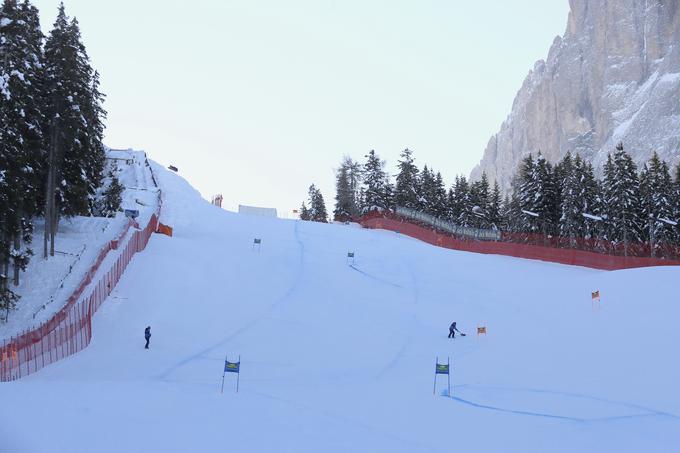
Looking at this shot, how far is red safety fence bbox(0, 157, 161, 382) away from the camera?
19953 millimetres

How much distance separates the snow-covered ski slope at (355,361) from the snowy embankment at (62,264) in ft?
8.88

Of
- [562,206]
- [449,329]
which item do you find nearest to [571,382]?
[449,329]

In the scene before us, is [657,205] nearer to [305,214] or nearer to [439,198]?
[439,198]

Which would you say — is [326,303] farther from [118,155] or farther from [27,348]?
[118,155]

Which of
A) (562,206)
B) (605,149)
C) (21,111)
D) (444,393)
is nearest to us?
(444,393)

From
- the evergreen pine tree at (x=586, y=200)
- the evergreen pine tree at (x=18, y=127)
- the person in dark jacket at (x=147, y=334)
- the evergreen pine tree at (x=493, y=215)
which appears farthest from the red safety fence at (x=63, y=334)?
the evergreen pine tree at (x=493, y=215)

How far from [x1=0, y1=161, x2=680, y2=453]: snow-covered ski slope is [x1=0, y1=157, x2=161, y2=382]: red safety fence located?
575 mm

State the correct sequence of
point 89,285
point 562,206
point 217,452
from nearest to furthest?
1. point 217,452
2. point 89,285
3. point 562,206

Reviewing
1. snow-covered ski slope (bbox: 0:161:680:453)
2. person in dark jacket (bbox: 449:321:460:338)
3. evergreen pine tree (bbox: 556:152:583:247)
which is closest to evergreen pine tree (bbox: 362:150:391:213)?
evergreen pine tree (bbox: 556:152:583:247)

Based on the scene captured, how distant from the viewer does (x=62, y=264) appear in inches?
1348

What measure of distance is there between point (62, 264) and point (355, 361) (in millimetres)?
18019

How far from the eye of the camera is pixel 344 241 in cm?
4750

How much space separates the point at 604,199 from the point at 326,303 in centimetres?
4598

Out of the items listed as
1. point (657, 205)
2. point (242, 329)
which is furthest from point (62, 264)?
point (657, 205)
